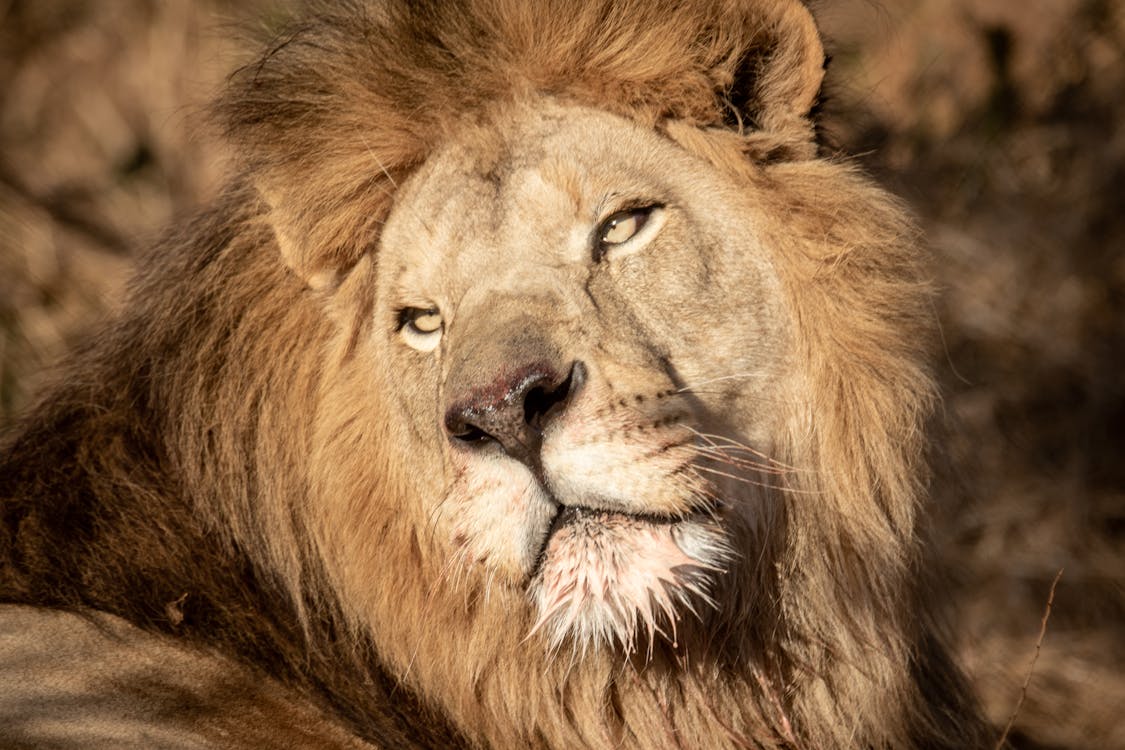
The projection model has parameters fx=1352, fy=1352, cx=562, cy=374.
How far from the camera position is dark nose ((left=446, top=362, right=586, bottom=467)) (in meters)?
2.48

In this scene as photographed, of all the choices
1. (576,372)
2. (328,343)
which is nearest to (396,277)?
(328,343)

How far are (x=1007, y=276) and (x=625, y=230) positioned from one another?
3.90 m

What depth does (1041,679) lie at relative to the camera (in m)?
5.27

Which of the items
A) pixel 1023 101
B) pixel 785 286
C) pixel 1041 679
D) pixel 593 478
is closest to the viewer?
pixel 593 478

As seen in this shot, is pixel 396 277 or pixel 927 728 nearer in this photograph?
pixel 396 277

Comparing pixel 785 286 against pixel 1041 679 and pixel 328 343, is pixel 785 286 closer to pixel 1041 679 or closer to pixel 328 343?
pixel 328 343

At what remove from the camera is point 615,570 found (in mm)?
2586

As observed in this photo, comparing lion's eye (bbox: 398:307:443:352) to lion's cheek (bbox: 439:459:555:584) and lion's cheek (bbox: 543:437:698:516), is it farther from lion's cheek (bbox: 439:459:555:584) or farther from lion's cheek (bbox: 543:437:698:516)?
lion's cheek (bbox: 543:437:698:516)

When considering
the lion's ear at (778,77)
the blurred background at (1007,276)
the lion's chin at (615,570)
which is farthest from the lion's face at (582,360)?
the blurred background at (1007,276)

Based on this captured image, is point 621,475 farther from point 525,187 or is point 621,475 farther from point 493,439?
point 525,187

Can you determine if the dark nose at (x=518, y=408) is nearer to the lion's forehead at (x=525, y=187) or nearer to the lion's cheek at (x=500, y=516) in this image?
the lion's cheek at (x=500, y=516)

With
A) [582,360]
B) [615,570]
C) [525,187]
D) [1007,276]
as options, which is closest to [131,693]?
[615,570]

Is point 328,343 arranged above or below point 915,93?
below

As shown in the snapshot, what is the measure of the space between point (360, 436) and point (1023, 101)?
4.84 m
